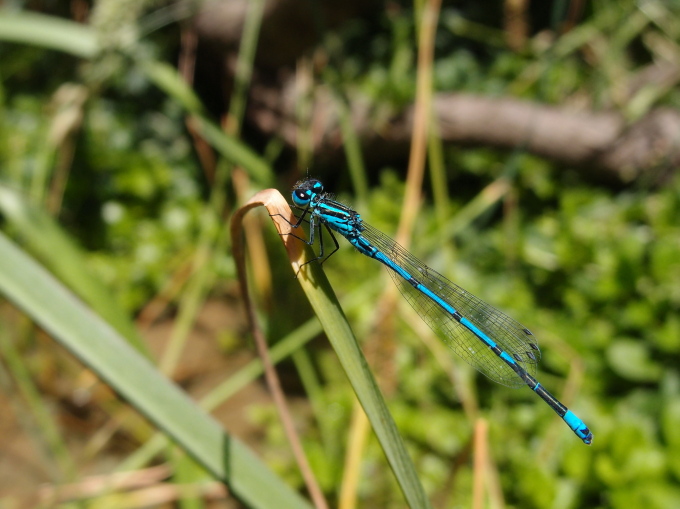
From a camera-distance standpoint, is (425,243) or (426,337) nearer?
(426,337)

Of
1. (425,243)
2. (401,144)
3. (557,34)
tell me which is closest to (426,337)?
(425,243)

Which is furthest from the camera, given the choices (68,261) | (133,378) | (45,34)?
(45,34)

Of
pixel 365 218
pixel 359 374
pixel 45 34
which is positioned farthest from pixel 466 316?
pixel 45 34

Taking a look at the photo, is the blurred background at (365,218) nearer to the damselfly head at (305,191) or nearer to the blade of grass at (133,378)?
the damselfly head at (305,191)

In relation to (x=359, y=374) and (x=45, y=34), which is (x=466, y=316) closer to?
(x=359, y=374)

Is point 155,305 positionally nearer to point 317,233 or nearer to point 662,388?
point 317,233

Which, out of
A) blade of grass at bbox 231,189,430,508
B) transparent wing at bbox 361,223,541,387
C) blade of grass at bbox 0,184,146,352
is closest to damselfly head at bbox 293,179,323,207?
transparent wing at bbox 361,223,541,387

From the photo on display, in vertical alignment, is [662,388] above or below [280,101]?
below
